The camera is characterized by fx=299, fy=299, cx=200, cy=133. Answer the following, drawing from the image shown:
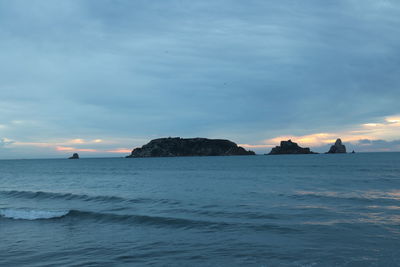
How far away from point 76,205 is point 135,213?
29.9 ft

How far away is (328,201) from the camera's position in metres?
28.3

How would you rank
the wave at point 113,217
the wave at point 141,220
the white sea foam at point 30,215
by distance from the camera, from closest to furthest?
the wave at point 141,220
the wave at point 113,217
the white sea foam at point 30,215

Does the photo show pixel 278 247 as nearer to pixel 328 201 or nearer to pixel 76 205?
pixel 328 201

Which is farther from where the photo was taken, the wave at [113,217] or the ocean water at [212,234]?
the wave at [113,217]

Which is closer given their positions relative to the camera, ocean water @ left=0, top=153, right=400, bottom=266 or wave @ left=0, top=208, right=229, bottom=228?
ocean water @ left=0, top=153, right=400, bottom=266

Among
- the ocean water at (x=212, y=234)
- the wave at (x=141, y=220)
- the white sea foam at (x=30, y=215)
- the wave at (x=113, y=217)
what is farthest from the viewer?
the white sea foam at (x=30, y=215)

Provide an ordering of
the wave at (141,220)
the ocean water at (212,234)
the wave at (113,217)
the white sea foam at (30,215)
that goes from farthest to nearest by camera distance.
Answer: the white sea foam at (30,215) → the wave at (113,217) → the wave at (141,220) → the ocean water at (212,234)

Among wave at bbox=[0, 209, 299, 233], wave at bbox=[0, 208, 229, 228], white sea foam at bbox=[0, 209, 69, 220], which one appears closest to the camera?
wave at bbox=[0, 209, 299, 233]

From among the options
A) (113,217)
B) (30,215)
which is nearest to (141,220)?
(113,217)

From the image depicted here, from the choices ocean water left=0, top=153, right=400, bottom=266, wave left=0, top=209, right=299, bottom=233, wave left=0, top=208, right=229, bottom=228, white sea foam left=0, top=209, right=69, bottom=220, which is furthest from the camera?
white sea foam left=0, top=209, right=69, bottom=220

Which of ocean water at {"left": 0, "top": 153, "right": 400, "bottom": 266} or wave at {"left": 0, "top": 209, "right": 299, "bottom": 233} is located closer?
ocean water at {"left": 0, "top": 153, "right": 400, "bottom": 266}

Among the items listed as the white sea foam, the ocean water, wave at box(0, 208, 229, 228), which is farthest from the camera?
the white sea foam

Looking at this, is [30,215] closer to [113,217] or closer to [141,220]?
[113,217]

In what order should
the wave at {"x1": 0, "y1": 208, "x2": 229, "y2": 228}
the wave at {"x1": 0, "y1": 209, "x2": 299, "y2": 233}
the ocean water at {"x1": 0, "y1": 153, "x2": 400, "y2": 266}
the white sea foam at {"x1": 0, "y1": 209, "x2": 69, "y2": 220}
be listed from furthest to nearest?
the white sea foam at {"x1": 0, "y1": 209, "x2": 69, "y2": 220} < the wave at {"x1": 0, "y1": 208, "x2": 229, "y2": 228} < the wave at {"x1": 0, "y1": 209, "x2": 299, "y2": 233} < the ocean water at {"x1": 0, "y1": 153, "x2": 400, "y2": 266}
